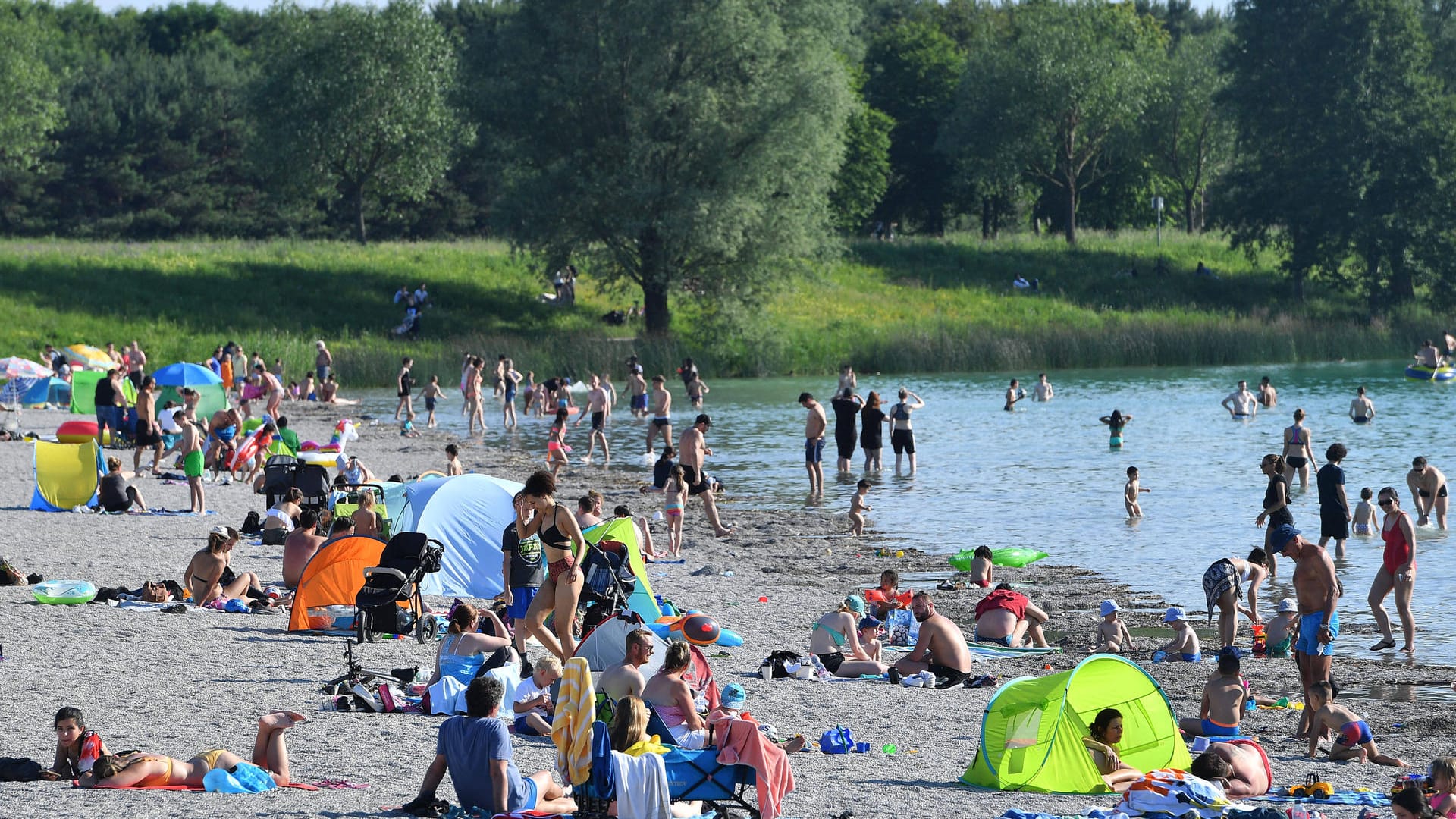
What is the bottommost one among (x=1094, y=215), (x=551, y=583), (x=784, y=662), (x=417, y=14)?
(x=784, y=662)

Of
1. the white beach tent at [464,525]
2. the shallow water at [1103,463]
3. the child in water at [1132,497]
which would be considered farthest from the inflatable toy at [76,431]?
the child in water at [1132,497]

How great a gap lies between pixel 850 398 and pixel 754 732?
17015mm

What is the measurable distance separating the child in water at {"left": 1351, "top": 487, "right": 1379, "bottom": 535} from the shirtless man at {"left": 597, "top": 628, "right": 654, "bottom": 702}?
12.3 metres

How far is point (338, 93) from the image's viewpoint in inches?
2215

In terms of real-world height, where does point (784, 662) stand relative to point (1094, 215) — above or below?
below

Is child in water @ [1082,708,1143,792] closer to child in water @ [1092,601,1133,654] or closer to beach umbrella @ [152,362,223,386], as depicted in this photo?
child in water @ [1092,601,1133,654]

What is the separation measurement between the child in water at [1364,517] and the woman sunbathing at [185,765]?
14.0 meters

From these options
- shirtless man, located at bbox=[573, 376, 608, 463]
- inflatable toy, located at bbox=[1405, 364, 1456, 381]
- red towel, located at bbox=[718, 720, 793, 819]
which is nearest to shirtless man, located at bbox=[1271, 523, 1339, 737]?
red towel, located at bbox=[718, 720, 793, 819]

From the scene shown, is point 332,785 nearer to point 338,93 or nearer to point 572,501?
point 572,501

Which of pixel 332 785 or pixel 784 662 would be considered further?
pixel 784 662

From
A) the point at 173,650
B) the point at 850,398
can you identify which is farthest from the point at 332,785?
the point at 850,398

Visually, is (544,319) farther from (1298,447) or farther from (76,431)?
(1298,447)

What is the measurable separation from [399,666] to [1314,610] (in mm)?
6539

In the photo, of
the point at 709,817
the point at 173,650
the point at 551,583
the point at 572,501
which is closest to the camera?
the point at 709,817
